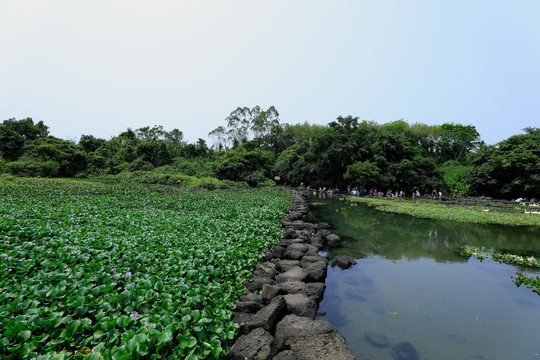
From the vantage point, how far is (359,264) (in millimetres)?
8789

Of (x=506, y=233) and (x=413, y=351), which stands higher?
(x=506, y=233)

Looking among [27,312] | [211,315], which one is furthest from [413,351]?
[27,312]

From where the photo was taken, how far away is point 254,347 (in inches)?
140

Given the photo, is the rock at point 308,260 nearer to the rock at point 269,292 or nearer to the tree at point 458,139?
the rock at point 269,292

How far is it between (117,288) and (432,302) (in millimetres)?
6883

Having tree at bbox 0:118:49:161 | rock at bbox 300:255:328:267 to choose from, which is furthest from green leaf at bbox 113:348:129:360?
tree at bbox 0:118:49:161

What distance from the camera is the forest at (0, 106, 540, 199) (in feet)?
92.1

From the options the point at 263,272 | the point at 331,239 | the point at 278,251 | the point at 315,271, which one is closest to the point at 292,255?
the point at 278,251

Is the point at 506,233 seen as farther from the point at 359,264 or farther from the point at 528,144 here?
the point at 528,144

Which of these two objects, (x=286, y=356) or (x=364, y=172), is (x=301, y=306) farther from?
(x=364, y=172)

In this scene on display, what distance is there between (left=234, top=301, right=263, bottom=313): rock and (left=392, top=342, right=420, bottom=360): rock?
8.20 ft

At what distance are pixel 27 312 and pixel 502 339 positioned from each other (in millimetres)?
7767

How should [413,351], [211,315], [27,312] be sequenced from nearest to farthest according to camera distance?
[27,312] < [211,315] < [413,351]

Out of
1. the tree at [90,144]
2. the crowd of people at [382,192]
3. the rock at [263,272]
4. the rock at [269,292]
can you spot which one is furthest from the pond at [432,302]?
the tree at [90,144]
